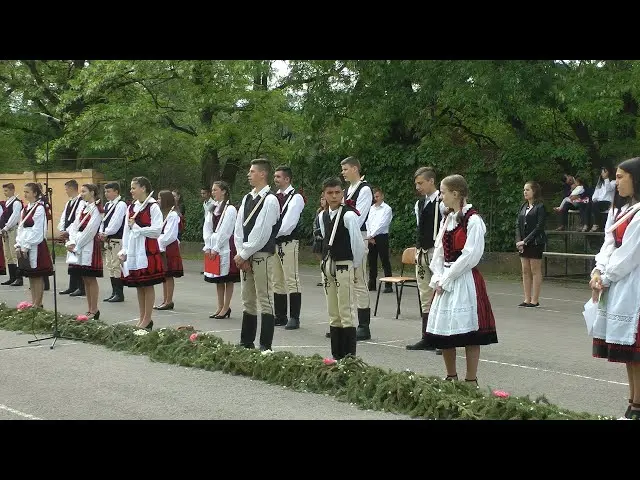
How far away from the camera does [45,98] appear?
3164 centimetres

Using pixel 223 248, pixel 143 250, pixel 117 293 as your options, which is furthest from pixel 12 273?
pixel 143 250

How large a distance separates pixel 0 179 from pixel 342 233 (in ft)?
75.9

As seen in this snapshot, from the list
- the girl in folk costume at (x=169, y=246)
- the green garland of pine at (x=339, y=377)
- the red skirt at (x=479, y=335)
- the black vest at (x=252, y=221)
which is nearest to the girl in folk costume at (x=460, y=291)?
the red skirt at (x=479, y=335)

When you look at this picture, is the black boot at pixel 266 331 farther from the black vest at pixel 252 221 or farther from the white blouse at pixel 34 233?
the white blouse at pixel 34 233

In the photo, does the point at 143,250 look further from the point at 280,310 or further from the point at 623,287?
the point at 623,287

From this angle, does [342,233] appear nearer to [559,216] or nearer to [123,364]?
[123,364]

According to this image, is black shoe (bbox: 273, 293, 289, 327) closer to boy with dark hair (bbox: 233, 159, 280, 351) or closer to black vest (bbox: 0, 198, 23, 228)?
boy with dark hair (bbox: 233, 159, 280, 351)

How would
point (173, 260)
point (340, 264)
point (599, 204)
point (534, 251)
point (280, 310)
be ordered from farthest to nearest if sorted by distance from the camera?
point (599, 204)
point (534, 251)
point (173, 260)
point (280, 310)
point (340, 264)

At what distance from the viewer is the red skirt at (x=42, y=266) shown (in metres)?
13.0

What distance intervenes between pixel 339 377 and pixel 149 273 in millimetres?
4101

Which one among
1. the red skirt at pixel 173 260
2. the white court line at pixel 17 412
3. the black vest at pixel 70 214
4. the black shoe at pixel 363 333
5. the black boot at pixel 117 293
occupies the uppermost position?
the black vest at pixel 70 214

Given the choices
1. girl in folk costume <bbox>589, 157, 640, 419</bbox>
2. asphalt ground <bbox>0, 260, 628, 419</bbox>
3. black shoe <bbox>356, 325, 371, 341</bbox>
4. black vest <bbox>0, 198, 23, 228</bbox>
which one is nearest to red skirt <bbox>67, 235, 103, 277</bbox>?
asphalt ground <bbox>0, 260, 628, 419</bbox>

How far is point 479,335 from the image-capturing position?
24.2 feet
